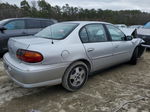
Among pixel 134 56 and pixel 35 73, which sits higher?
pixel 35 73

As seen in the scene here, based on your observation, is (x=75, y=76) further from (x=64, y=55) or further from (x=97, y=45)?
(x=97, y=45)

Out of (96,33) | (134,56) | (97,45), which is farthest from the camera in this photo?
(134,56)

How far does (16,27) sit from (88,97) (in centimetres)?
408

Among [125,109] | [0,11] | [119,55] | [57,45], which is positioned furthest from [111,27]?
[0,11]

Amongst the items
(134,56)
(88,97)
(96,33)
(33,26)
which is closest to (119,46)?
(96,33)

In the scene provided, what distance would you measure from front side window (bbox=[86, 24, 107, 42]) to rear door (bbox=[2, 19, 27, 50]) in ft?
10.5

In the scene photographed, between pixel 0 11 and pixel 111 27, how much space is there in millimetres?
16796

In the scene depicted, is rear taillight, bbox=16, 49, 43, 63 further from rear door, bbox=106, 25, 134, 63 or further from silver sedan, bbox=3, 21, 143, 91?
rear door, bbox=106, 25, 134, 63

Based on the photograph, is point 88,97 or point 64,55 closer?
point 64,55

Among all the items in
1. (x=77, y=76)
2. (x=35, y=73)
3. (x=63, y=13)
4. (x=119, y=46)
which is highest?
(x=63, y=13)

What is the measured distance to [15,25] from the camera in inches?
214

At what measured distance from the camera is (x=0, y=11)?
1691 centimetres

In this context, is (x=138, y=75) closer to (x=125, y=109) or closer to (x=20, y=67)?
(x=125, y=109)

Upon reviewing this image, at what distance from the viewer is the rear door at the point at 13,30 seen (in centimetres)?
504
